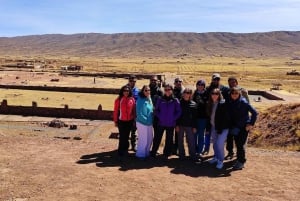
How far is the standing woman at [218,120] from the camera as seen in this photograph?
782cm

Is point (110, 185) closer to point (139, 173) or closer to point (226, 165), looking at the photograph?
point (139, 173)

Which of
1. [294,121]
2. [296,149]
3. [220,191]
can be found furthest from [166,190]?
[294,121]

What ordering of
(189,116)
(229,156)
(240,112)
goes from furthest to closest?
(229,156) < (189,116) < (240,112)

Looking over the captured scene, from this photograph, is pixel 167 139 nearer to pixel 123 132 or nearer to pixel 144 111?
pixel 144 111

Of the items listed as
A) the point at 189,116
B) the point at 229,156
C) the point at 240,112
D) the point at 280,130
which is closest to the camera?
the point at 240,112

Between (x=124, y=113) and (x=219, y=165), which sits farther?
(x=124, y=113)

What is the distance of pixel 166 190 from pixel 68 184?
5.18 feet

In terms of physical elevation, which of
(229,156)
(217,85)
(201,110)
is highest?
(217,85)

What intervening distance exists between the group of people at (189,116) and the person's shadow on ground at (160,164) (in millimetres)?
124

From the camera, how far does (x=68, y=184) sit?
6.96 meters

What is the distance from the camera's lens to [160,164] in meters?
8.15

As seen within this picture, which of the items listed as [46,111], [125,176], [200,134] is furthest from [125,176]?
[46,111]

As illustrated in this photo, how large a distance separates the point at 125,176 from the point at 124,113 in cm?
148

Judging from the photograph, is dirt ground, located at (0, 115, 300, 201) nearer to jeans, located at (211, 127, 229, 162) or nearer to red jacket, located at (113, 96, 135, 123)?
jeans, located at (211, 127, 229, 162)
